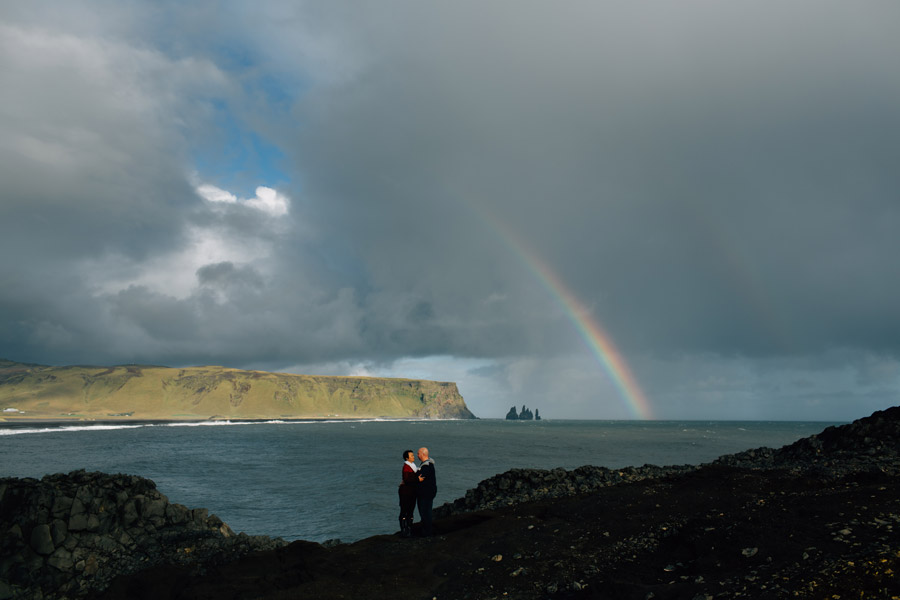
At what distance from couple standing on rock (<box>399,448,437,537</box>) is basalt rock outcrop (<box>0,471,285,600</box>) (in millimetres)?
5001

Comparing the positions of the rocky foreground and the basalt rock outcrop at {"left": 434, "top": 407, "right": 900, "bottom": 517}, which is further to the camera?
the basalt rock outcrop at {"left": 434, "top": 407, "right": 900, "bottom": 517}

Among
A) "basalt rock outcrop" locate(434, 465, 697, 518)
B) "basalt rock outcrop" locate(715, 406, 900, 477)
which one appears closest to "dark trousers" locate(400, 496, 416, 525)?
"basalt rock outcrop" locate(434, 465, 697, 518)

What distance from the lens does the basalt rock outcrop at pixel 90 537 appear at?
1697cm

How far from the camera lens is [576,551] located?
15.0 metres

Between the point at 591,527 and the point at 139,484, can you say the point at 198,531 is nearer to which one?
the point at 139,484

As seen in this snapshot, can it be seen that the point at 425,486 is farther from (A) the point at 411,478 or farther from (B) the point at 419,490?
(A) the point at 411,478

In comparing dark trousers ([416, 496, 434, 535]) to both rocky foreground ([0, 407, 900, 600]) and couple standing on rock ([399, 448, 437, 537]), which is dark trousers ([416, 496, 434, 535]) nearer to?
couple standing on rock ([399, 448, 437, 537])

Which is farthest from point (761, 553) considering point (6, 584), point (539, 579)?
point (6, 584)

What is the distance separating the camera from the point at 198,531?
63.4 ft

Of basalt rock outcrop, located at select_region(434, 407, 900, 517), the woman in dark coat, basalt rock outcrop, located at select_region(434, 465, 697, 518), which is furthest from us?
basalt rock outcrop, located at select_region(434, 465, 697, 518)

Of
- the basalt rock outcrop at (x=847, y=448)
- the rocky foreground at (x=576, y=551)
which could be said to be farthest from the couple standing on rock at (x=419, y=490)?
the basalt rock outcrop at (x=847, y=448)

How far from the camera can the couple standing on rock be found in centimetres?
1767

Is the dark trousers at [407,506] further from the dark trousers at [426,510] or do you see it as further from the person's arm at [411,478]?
the person's arm at [411,478]

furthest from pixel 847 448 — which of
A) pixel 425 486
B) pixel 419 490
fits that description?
pixel 419 490
